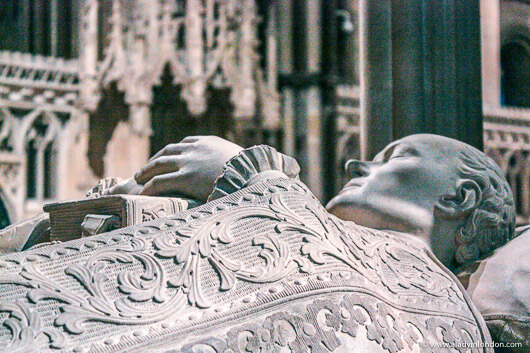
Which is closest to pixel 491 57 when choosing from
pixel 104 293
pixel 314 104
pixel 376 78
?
pixel 314 104

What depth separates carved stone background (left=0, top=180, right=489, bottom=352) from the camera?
5.32 ft

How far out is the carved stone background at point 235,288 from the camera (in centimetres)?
162

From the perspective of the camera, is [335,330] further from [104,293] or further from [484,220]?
[484,220]

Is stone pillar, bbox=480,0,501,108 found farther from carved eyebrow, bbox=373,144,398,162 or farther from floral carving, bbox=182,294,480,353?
floral carving, bbox=182,294,480,353

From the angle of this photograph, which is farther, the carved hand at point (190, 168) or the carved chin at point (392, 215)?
the carved hand at point (190, 168)

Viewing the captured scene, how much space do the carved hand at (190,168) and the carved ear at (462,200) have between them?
1.93 ft

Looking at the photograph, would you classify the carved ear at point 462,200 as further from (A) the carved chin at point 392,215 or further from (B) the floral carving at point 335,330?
(B) the floral carving at point 335,330

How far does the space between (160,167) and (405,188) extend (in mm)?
686

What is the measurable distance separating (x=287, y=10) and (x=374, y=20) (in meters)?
5.95

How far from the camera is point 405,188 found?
2.35 meters

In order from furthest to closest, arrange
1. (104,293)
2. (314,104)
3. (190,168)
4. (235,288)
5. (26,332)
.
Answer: (314,104)
(190,168)
(235,288)
(104,293)
(26,332)

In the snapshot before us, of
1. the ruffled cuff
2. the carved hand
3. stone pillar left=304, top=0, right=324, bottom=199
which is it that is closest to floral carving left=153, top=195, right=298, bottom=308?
the ruffled cuff

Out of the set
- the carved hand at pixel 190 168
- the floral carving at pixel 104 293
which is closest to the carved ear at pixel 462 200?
the carved hand at pixel 190 168

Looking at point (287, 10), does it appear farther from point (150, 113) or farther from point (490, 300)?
point (490, 300)
